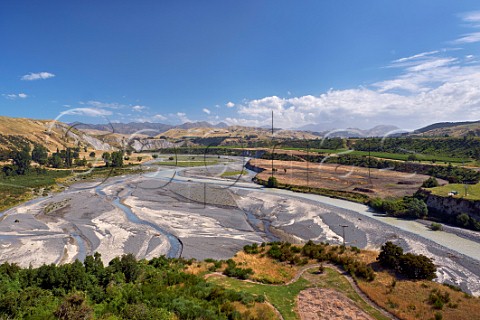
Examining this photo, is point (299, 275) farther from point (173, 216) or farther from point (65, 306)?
point (173, 216)

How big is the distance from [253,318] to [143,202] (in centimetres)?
3997

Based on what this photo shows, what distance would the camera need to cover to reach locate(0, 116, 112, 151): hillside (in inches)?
4001

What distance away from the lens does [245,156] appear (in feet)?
459

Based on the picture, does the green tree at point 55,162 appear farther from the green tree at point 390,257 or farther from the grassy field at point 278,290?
the green tree at point 390,257

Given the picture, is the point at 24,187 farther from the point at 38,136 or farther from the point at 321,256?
the point at 38,136

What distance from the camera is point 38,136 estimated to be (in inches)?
4535

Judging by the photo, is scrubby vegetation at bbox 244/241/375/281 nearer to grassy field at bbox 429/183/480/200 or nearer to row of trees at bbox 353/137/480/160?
grassy field at bbox 429/183/480/200

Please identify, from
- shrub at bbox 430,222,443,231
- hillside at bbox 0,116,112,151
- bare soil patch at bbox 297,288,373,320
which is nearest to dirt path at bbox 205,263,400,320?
bare soil patch at bbox 297,288,373,320

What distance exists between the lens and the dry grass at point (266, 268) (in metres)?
19.3

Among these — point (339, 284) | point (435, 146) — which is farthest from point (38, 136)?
point (435, 146)

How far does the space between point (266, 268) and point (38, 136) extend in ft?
415

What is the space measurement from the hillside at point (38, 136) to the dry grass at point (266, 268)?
297 feet

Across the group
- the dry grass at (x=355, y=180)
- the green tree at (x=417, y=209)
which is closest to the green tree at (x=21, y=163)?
the dry grass at (x=355, y=180)

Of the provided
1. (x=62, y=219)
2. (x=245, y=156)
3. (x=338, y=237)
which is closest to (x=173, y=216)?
(x=62, y=219)
